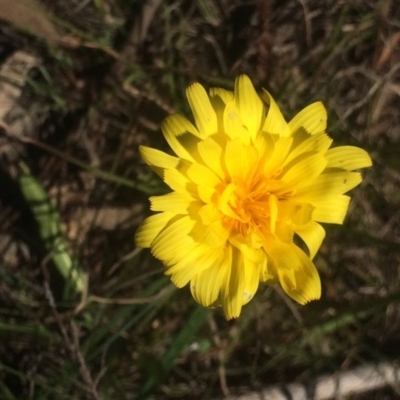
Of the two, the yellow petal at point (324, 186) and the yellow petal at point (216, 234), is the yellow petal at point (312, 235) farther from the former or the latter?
the yellow petal at point (216, 234)

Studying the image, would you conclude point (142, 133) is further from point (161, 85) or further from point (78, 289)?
point (78, 289)

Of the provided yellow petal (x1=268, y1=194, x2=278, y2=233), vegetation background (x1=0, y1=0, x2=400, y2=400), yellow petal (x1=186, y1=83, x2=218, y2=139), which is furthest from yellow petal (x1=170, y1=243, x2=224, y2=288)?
vegetation background (x1=0, y1=0, x2=400, y2=400)

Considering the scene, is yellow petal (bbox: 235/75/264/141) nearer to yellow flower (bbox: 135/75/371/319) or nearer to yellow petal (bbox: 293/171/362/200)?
yellow flower (bbox: 135/75/371/319)

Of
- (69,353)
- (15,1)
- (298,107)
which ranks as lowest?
(69,353)

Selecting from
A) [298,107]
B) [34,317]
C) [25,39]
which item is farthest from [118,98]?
[34,317]

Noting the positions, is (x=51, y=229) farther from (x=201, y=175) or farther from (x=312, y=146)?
(x=312, y=146)

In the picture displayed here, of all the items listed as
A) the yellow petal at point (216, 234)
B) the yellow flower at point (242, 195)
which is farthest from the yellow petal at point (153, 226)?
the yellow petal at point (216, 234)
